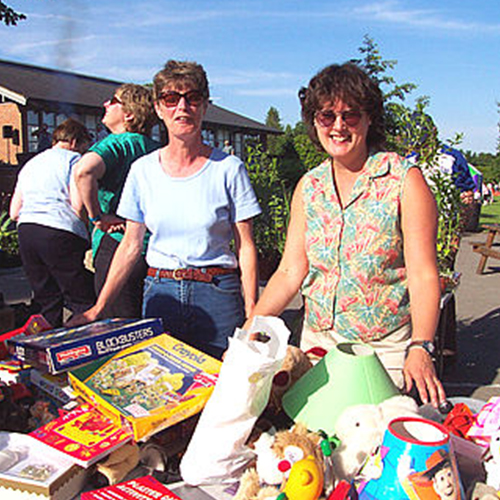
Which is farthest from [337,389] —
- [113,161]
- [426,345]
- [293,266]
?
[113,161]

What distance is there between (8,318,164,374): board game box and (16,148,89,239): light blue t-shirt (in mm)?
2076

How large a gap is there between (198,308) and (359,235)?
0.75 meters

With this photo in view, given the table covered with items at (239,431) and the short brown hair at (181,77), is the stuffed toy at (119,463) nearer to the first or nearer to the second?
the table covered with items at (239,431)

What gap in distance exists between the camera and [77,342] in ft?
5.91

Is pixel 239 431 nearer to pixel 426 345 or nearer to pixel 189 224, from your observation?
pixel 426 345

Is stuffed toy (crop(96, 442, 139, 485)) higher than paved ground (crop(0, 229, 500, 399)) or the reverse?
higher

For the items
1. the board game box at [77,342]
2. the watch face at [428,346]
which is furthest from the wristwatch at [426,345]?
the board game box at [77,342]

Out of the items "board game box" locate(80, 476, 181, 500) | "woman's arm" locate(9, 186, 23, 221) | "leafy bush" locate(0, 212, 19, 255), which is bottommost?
"leafy bush" locate(0, 212, 19, 255)

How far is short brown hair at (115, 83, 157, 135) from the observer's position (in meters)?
3.21

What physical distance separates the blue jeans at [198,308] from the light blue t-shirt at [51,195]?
1.85 meters

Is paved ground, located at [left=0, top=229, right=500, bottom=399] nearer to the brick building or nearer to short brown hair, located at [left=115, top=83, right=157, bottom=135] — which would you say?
short brown hair, located at [left=115, top=83, right=157, bottom=135]

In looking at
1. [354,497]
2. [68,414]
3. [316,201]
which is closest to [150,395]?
[68,414]

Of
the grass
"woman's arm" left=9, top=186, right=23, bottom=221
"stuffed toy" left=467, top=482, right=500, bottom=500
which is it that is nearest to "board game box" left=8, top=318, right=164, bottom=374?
"stuffed toy" left=467, top=482, right=500, bottom=500

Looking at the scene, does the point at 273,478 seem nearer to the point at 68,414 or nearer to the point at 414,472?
the point at 414,472
